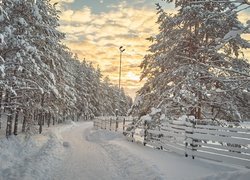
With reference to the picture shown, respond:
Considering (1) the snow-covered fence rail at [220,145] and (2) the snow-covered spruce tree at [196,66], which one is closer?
(1) the snow-covered fence rail at [220,145]

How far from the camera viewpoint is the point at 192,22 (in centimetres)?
1556

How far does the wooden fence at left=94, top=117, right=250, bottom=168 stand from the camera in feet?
33.6

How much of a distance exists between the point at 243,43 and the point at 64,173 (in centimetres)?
1082

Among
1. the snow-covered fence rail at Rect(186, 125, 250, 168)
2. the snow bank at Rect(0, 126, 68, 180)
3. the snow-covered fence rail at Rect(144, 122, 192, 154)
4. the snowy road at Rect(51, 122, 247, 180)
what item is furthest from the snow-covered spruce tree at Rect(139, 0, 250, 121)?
the snow bank at Rect(0, 126, 68, 180)

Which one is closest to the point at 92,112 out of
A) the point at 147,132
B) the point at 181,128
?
the point at 147,132

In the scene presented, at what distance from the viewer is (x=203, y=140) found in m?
12.5

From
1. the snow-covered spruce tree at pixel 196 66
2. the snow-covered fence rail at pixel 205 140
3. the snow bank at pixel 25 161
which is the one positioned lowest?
the snow bank at pixel 25 161

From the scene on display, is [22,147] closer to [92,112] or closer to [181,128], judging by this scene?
[181,128]

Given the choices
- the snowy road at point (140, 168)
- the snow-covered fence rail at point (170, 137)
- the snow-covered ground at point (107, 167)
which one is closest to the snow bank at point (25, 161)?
the snow-covered ground at point (107, 167)

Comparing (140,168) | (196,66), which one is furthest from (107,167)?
(196,66)

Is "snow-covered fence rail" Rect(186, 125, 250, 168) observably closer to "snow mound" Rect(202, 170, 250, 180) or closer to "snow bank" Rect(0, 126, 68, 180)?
"snow mound" Rect(202, 170, 250, 180)

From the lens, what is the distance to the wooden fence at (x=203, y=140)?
10.2 metres

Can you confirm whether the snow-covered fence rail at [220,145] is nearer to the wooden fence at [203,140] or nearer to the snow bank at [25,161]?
the wooden fence at [203,140]

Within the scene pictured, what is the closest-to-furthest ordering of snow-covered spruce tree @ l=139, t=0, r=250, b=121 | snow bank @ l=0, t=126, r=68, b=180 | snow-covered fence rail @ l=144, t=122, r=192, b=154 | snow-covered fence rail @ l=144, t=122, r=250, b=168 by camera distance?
snow bank @ l=0, t=126, r=68, b=180 < snow-covered fence rail @ l=144, t=122, r=250, b=168 < snow-covered fence rail @ l=144, t=122, r=192, b=154 < snow-covered spruce tree @ l=139, t=0, r=250, b=121
